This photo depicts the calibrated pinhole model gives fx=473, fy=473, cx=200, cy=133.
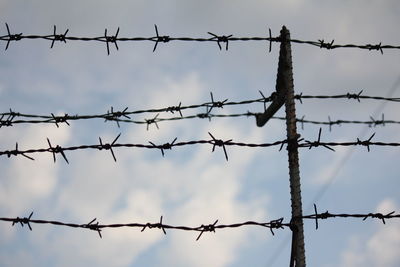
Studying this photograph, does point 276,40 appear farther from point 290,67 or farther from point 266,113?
point 266,113

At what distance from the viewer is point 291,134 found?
13.3 ft

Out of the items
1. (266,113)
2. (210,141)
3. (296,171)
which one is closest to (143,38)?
(210,141)

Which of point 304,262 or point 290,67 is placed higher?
point 290,67

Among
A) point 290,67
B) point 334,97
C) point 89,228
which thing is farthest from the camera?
point 334,97

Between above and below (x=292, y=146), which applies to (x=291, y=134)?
above

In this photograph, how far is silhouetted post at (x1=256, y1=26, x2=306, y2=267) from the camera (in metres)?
3.83

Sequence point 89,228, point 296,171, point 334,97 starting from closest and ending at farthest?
point 89,228 < point 296,171 < point 334,97

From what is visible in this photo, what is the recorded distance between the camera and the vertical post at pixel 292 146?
3828 millimetres

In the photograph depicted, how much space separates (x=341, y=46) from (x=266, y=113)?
97 cm

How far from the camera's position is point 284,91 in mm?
4250

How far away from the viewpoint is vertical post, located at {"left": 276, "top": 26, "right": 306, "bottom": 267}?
3.83 metres

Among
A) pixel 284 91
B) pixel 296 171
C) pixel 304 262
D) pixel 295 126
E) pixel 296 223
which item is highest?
pixel 284 91

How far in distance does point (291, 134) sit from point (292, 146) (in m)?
0.11

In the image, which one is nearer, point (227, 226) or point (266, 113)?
point (227, 226)
